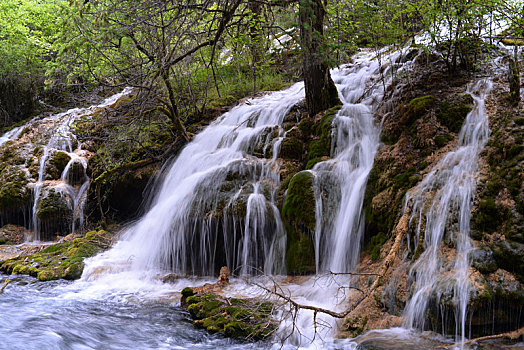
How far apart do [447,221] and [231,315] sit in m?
2.76

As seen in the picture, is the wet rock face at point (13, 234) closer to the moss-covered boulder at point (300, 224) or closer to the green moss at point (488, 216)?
the moss-covered boulder at point (300, 224)

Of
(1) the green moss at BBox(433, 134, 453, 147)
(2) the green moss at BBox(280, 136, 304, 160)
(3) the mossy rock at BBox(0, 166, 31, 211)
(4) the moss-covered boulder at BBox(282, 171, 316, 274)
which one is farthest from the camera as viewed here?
(3) the mossy rock at BBox(0, 166, 31, 211)

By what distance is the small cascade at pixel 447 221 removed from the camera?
11.8 feet

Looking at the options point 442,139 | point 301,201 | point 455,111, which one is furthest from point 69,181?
point 455,111

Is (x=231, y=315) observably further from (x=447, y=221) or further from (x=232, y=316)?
(x=447, y=221)

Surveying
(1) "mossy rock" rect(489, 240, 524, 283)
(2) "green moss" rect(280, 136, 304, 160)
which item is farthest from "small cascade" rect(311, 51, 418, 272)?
(1) "mossy rock" rect(489, 240, 524, 283)

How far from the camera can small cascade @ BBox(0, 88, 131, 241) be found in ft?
35.3

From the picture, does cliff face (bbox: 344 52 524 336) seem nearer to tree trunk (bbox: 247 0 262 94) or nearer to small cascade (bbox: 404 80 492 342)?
small cascade (bbox: 404 80 492 342)

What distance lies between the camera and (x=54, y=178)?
1180cm

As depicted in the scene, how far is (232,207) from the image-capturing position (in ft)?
22.0

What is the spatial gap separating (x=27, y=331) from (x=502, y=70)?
762 cm

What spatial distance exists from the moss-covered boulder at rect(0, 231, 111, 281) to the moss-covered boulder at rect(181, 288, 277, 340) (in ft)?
10.3

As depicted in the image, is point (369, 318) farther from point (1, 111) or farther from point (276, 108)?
point (1, 111)

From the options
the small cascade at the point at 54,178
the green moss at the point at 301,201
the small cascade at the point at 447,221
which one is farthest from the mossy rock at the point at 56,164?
the small cascade at the point at 447,221
